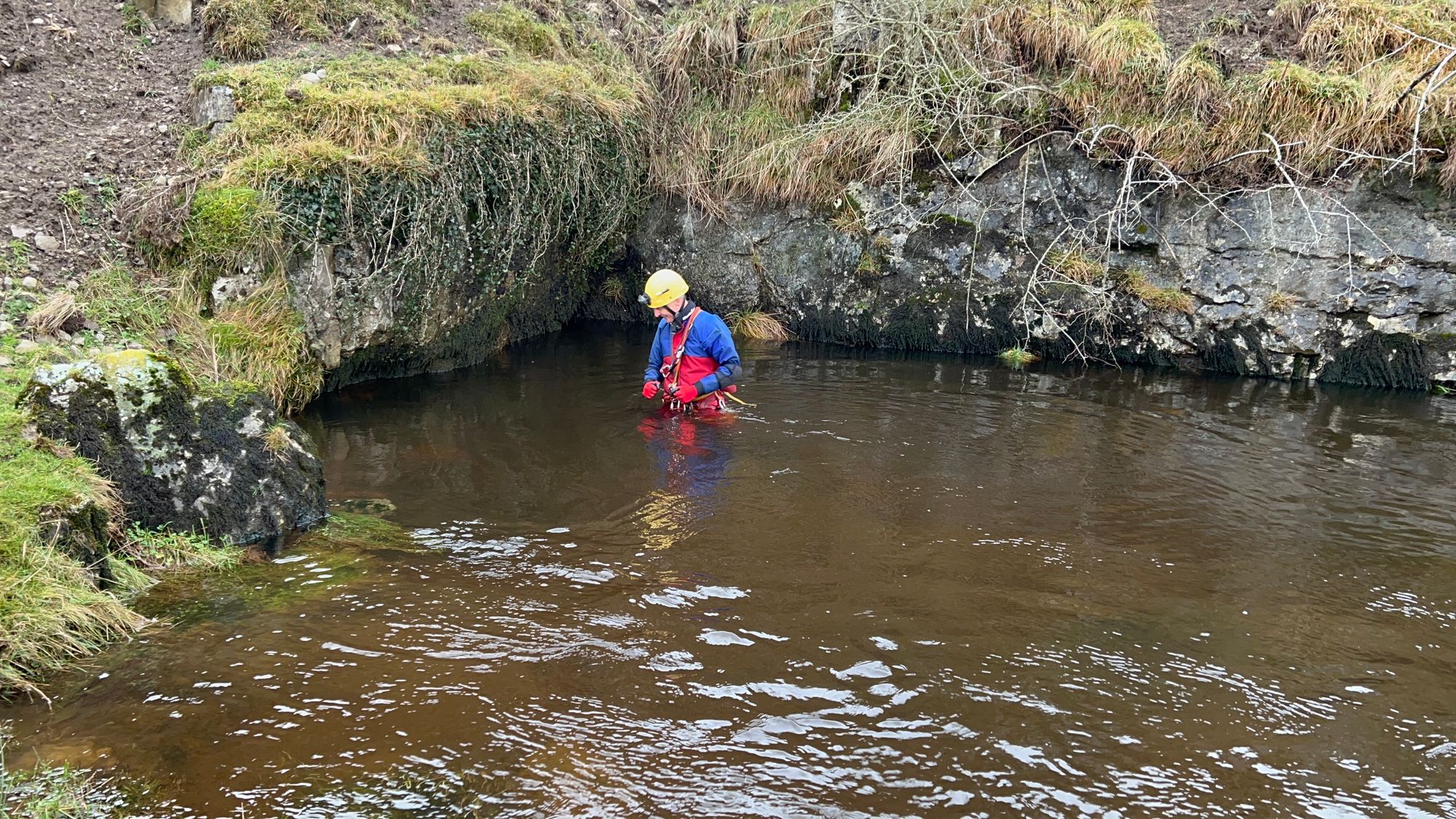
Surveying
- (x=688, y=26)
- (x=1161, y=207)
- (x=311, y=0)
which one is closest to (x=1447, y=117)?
(x=1161, y=207)

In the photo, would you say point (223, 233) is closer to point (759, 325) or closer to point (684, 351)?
point (684, 351)

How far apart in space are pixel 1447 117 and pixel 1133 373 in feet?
11.5

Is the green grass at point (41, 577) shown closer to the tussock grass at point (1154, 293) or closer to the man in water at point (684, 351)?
the man in water at point (684, 351)

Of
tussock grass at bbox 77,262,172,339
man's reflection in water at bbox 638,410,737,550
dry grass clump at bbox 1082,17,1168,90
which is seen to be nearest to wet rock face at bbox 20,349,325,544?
tussock grass at bbox 77,262,172,339

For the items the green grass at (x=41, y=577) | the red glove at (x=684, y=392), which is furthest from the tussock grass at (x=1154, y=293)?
the green grass at (x=41, y=577)

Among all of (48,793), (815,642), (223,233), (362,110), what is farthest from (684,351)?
(48,793)

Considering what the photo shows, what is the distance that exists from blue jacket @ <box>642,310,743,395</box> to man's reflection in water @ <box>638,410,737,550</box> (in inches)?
13.2

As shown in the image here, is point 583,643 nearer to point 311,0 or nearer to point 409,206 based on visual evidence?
point 409,206

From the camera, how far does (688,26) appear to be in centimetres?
1166

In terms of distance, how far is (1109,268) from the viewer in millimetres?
10102

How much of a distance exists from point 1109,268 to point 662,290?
510 centimetres

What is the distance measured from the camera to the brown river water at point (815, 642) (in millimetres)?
3363

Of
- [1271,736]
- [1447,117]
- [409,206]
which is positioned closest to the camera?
[1271,736]

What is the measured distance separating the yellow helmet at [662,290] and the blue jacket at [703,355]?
220 mm
